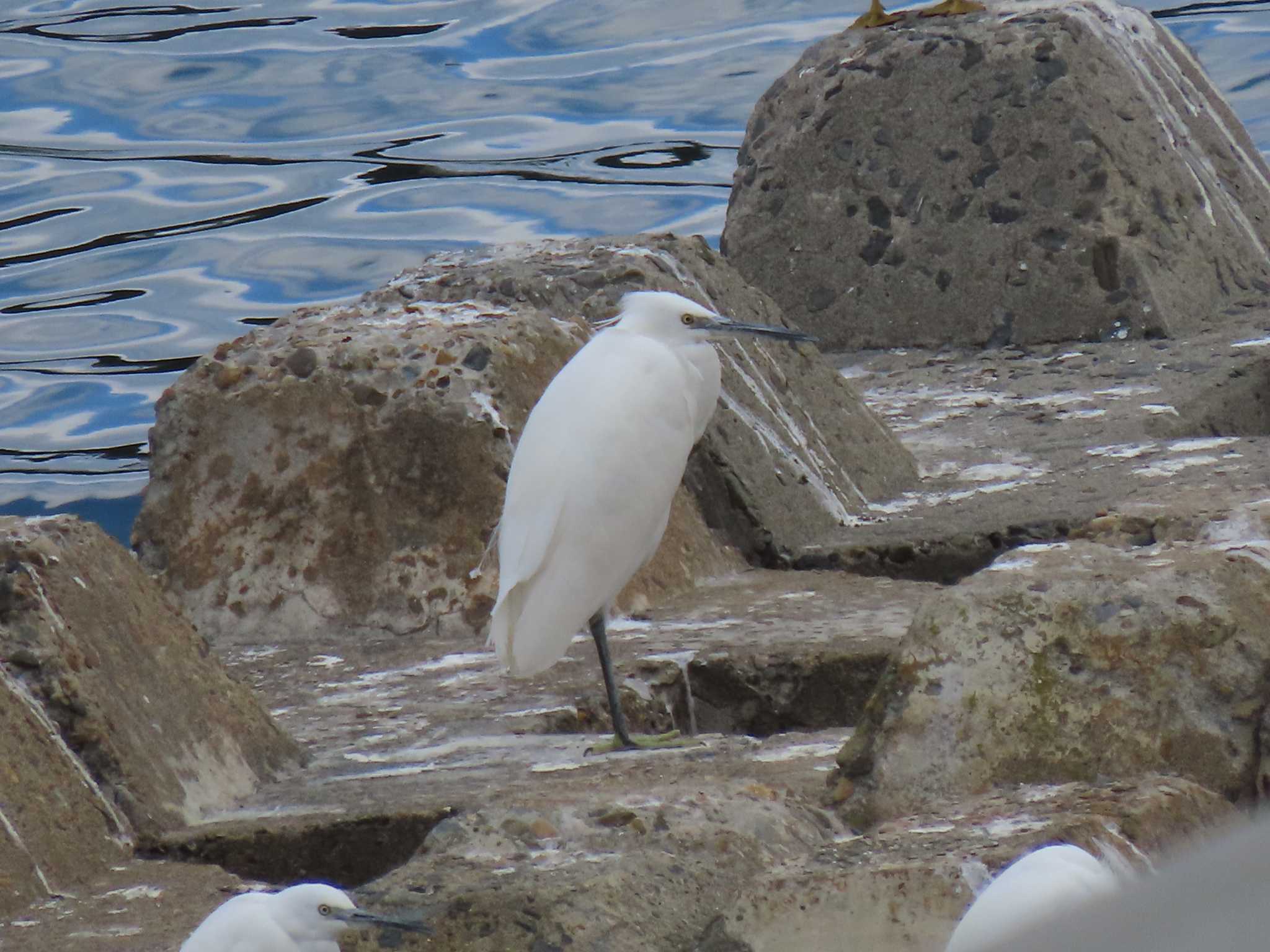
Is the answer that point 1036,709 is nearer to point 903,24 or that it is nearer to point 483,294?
point 483,294

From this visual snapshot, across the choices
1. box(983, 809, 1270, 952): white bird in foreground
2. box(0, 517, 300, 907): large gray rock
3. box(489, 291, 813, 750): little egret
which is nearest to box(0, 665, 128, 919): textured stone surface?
box(0, 517, 300, 907): large gray rock

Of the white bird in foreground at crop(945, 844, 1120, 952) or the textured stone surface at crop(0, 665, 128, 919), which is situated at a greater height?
the white bird in foreground at crop(945, 844, 1120, 952)

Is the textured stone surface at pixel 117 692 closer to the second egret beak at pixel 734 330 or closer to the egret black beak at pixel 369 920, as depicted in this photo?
the egret black beak at pixel 369 920

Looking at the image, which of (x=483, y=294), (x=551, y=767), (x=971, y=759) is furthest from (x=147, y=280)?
(x=971, y=759)

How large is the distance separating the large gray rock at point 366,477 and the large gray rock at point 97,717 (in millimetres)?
787

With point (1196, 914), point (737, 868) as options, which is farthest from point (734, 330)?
point (1196, 914)

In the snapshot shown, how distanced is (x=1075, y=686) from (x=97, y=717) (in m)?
1.46

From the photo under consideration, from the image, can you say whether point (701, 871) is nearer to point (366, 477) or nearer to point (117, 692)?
point (117, 692)

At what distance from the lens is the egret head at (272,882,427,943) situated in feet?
6.52

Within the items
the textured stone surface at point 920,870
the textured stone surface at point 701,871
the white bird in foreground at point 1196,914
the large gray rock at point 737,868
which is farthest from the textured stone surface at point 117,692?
the white bird in foreground at point 1196,914

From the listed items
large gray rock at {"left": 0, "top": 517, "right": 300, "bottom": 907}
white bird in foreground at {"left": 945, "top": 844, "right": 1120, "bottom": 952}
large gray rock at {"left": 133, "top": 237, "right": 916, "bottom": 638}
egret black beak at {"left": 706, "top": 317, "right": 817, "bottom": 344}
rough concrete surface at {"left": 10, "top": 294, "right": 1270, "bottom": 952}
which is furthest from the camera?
large gray rock at {"left": 133, "top": 237, "right": 916, "bottom": 638}

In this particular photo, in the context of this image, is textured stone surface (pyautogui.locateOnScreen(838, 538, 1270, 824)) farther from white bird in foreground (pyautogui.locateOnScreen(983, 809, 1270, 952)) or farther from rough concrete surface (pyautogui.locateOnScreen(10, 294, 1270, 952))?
white bird in foreground (pyautogui.locateOnScreen(983, 809, 1270, 952))

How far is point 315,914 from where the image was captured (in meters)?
1.99

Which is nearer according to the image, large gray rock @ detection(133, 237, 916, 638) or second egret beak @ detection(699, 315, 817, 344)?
second egret beak @ detection(699, 315, 817, 344)
